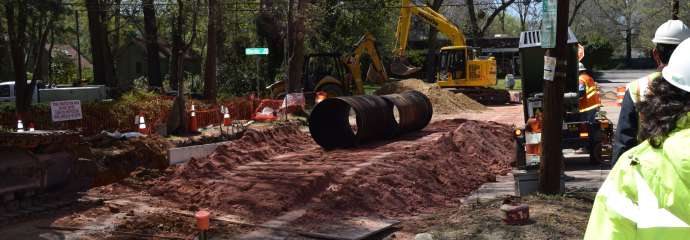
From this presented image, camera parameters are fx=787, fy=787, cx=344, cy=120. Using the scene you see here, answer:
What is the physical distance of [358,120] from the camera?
54.6 ft

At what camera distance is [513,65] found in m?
56.4

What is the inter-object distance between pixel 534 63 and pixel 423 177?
2.98 m

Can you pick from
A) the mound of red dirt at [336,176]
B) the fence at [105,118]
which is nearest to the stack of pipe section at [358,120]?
the mound of red dirt at [336,176]

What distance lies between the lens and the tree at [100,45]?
32812 mm

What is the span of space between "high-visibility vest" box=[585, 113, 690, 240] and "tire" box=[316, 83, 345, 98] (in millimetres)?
28550

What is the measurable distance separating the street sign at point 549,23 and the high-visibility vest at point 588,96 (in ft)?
Result: 19.4

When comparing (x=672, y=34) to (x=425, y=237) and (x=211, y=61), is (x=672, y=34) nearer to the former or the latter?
(x=425, y=237)

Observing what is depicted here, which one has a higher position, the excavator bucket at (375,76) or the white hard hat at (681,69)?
the white hard hat at (681,69)

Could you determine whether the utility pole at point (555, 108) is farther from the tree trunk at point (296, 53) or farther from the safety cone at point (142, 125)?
the tree trunk at point (296, 53)

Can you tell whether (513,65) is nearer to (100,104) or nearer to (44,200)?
(100,104)

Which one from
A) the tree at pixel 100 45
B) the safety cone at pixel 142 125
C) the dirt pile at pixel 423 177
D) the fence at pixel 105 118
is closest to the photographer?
the dirt pile at pixel 423 177

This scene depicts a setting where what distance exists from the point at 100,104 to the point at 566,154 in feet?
37.3

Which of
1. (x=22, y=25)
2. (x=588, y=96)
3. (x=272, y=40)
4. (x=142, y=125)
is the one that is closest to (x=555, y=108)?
(x=588, y=96)

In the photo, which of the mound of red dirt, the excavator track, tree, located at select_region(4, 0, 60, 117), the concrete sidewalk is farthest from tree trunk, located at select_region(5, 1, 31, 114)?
the excavator track
